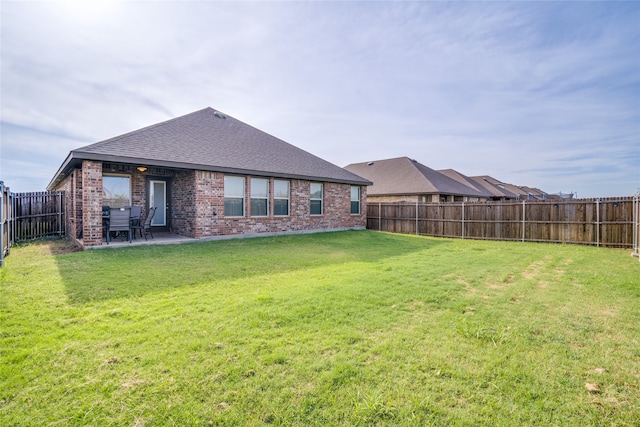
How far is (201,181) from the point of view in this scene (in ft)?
34.2

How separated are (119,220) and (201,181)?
2781 millimetres

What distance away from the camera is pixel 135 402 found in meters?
2.04

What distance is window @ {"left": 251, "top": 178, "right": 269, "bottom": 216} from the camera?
1195 cm

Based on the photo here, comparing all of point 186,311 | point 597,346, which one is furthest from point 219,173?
point 597,346

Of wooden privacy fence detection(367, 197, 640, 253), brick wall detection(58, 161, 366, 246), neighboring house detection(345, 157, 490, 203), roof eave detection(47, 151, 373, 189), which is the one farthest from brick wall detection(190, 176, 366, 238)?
neighboring house detection(345, 157, 490, 203)

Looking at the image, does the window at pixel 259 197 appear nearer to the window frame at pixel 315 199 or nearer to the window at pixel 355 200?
the window frame at pixel 315 199

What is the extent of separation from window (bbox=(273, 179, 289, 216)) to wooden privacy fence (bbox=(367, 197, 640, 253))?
6559 millimetres

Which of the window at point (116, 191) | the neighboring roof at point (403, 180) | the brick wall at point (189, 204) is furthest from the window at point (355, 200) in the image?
the window at point (116, 191)

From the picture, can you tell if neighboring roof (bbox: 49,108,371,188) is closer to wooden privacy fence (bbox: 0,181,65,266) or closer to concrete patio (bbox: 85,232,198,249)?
wooden privacy fence (bbox: 0,181,65,266)

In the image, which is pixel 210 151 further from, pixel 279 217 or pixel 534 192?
pixel 534 192

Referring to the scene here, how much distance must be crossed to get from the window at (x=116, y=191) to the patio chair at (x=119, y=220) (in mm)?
2224

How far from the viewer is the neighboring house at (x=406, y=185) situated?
65.6 feet

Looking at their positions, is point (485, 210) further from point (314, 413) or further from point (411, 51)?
point (314, 413)

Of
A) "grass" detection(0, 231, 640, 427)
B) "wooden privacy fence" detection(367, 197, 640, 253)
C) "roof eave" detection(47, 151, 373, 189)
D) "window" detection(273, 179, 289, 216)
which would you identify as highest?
"roof eave" detection(47, 151, 373, 189)
